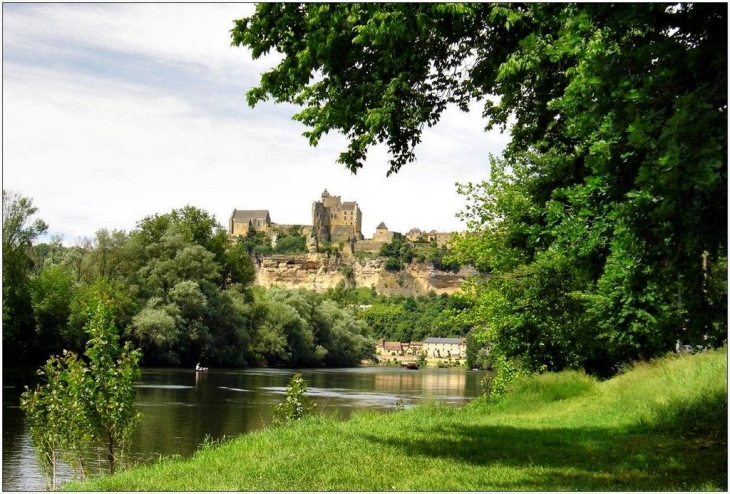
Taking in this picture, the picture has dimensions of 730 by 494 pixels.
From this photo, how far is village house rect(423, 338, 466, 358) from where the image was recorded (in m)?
151

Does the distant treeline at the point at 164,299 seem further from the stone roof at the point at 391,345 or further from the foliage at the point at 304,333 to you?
the stone roof at the point at 391,345

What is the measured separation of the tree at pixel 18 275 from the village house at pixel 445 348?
10905 centimetres

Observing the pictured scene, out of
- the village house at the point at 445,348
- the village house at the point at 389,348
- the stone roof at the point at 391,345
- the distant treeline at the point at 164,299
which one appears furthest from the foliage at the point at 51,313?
the village house at the point at 445,348

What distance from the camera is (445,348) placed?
502 feet

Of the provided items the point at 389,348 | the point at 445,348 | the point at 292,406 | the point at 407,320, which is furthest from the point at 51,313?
the point at 407,320

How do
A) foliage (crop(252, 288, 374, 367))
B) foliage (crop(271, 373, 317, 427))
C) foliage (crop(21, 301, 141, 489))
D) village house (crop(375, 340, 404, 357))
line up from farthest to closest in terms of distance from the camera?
village house (crop(375, 340, 404, 357))
foliage (crop(252, 288, 374, 367))
foliage (crop(271, 373, 317, 427))
foliage (crop(21, 301, 141, 489))

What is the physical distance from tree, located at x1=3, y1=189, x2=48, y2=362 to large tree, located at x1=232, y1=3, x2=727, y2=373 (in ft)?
120

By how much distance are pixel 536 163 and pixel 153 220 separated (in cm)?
4397

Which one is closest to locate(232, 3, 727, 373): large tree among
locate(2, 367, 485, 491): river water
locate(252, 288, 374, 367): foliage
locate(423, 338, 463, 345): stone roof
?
locate(2, 367, 485, 491): river water

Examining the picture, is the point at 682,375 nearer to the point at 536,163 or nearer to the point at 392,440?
the point at 392,440

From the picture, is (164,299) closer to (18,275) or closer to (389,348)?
(18,275)

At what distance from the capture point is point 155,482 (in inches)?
373

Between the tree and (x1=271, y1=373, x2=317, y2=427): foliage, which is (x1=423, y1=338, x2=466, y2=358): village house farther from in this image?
(x1=271, y1=373, x2=317, y2=427): foliage

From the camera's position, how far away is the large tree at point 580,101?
700cm
